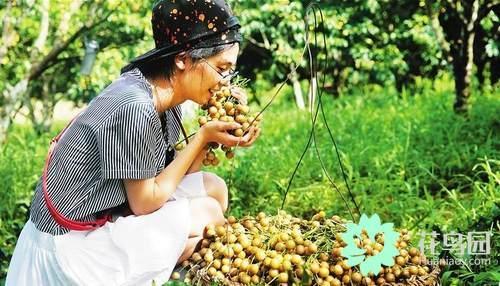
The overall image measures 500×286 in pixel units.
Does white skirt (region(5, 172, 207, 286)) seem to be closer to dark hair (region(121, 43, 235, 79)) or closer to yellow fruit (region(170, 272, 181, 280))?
yellow fruit (region(170, 272, 181, 280))

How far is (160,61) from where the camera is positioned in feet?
8.11

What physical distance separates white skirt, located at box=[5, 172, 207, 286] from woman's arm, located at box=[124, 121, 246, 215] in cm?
5

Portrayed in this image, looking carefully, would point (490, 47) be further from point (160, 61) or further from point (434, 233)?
point (160, 61)

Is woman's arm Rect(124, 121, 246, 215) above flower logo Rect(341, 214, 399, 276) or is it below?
above

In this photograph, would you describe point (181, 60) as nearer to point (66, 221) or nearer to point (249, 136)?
point (249, 136)

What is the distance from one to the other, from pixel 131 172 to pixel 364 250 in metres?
0.73

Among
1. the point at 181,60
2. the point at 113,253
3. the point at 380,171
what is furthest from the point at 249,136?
the point at 380,171

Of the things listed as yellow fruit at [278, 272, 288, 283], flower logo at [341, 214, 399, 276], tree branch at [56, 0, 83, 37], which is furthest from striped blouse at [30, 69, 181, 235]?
tree branch at [56, 0, 83, 37]

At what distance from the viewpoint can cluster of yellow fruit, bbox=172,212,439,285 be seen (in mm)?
2346

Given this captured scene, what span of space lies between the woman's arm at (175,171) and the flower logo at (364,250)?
→ 1.46ft

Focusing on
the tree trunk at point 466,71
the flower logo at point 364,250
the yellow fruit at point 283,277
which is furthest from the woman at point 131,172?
the tree trunk at point 466,71

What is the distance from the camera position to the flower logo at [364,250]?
2258 millimetres

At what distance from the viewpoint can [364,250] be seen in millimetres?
2301

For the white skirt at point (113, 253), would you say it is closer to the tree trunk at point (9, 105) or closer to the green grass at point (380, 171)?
the green grass at point (380, 171)
